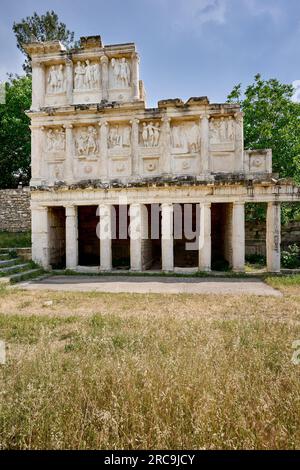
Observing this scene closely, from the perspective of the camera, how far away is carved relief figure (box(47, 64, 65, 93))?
1267cm

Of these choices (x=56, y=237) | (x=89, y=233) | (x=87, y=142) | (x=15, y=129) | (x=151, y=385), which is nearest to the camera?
(x=151, y=385)

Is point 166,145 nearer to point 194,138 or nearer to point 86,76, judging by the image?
point 194,138

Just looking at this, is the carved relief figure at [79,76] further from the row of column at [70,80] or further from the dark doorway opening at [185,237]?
the dark doorway opening at [185,237]

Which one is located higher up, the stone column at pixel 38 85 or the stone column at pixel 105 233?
the stone column at pixel 38 85

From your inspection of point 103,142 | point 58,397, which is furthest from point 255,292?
point 103,142

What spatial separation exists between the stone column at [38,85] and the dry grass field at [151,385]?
1064cm

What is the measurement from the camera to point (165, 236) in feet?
39.6

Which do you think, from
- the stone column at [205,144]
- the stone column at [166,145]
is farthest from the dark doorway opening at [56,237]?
the stone column at [205,144]

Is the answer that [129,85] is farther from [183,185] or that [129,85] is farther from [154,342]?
[154,342]

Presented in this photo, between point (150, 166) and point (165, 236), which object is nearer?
point (165, 236)

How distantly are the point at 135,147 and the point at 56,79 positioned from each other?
184 inches

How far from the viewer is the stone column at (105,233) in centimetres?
1238

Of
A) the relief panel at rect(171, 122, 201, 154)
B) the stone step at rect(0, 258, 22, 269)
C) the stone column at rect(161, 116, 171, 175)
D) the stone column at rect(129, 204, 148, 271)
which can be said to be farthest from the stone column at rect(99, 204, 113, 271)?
the relief panel at rect(171, 122, 201, 154)

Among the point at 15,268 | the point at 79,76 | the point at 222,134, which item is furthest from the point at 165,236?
the point at 79,76
